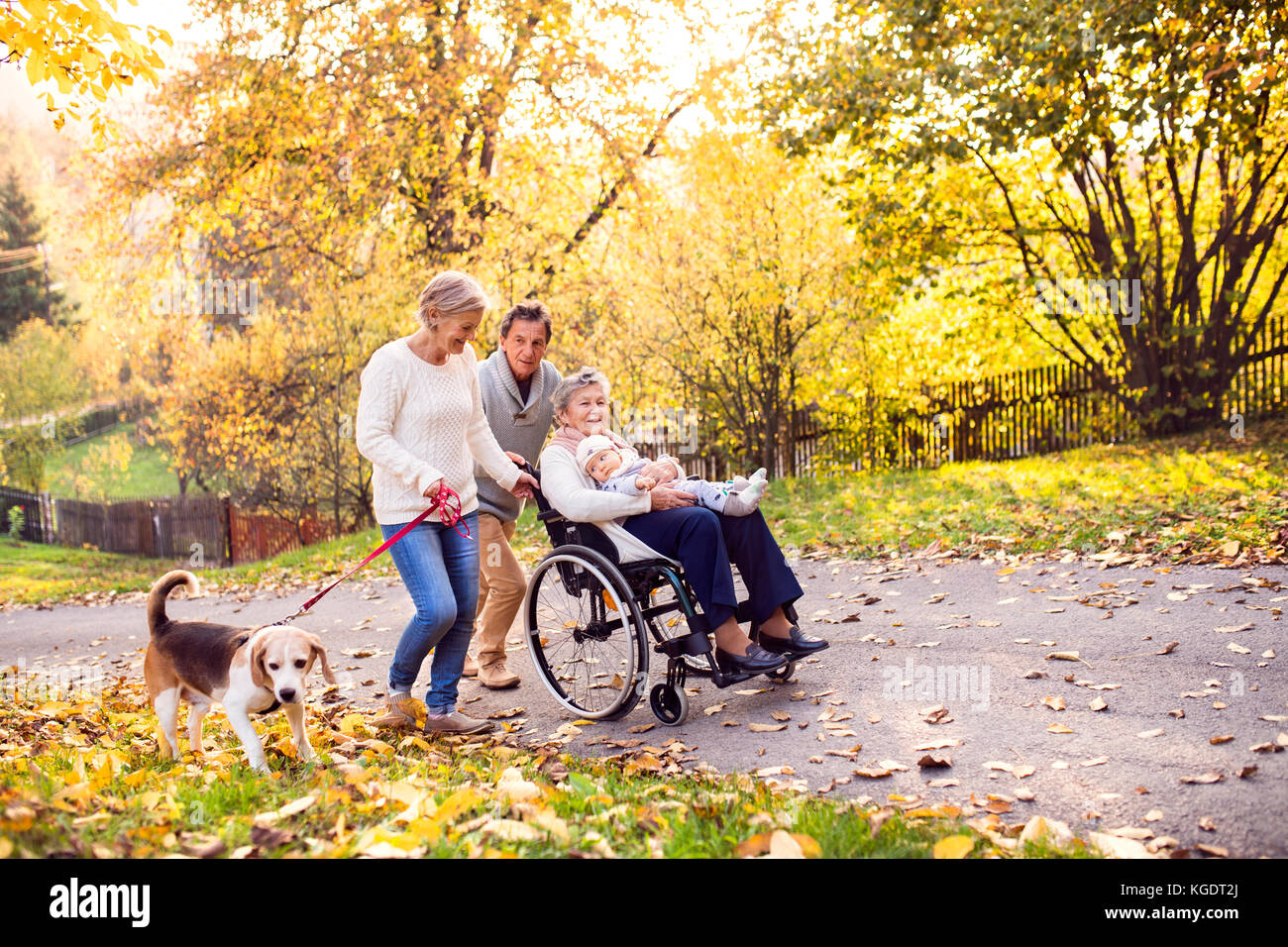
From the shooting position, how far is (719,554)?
4.25 meters

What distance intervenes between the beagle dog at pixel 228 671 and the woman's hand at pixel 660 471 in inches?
62.8

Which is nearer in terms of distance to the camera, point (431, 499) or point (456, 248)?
point (431, 499)

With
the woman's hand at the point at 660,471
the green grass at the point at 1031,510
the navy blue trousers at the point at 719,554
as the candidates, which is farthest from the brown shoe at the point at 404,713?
the green grass at the point at 1031,510

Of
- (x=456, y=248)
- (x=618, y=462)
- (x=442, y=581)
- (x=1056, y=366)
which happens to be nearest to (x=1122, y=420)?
(x=1056, y=366)

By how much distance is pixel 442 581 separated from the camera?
4.15 metres

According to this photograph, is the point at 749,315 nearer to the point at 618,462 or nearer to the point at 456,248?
the point at 456,248

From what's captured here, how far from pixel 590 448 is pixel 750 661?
1.22 metres

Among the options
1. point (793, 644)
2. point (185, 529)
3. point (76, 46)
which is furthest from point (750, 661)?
point (185, 529)

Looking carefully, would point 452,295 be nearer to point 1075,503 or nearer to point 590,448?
point 590,448

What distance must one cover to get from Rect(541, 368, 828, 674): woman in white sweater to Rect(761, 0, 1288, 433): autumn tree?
21.9 feet

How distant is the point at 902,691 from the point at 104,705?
4403 mm

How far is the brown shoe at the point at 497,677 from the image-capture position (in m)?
5.30

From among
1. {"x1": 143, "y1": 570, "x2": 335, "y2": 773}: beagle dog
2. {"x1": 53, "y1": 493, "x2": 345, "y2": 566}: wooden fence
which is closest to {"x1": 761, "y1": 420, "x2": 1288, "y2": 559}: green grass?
{"x1": 143, "y1": 570, "x2": 335, "y2": 773}: beagle dog

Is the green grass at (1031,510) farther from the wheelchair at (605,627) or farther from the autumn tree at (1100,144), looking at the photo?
the wheelchair at (605,627)
